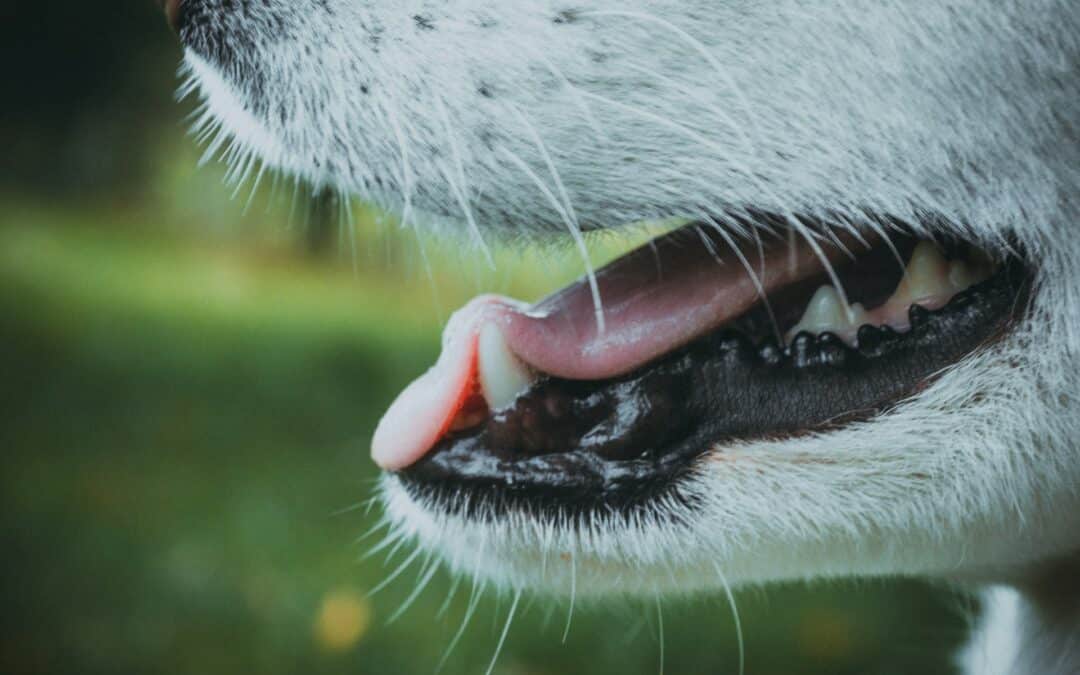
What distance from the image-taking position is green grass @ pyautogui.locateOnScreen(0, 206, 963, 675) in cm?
339

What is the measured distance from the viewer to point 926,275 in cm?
169

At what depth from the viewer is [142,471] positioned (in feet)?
15.1

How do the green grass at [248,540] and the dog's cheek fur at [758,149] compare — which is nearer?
the dog's cheek fur at [758,149]

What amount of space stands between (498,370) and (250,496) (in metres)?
2.94

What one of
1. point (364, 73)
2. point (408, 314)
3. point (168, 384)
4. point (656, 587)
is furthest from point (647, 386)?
point (408, 314)

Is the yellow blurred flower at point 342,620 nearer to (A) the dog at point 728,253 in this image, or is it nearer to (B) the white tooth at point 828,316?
(A) the dog at point 728,253

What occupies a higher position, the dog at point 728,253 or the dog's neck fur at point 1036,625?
the dog at point 728,253

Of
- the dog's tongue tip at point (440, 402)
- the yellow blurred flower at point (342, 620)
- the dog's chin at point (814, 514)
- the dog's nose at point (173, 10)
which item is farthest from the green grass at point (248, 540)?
the dog's nose at point (173, 10)

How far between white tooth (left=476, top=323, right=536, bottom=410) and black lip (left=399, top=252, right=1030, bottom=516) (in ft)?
0.08

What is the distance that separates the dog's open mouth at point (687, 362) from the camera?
1.63 metres

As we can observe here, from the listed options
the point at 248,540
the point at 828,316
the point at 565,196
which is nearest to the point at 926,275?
the point at 828,316

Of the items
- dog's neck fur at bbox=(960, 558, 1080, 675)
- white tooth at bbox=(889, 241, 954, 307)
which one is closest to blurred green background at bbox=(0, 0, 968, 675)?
dog's neck fur at bbox=(960, 558, 1080, 675)

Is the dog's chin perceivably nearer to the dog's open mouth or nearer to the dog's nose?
the dog's open mouth

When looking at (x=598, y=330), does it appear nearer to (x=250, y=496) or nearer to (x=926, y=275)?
(x=926, y=275)
